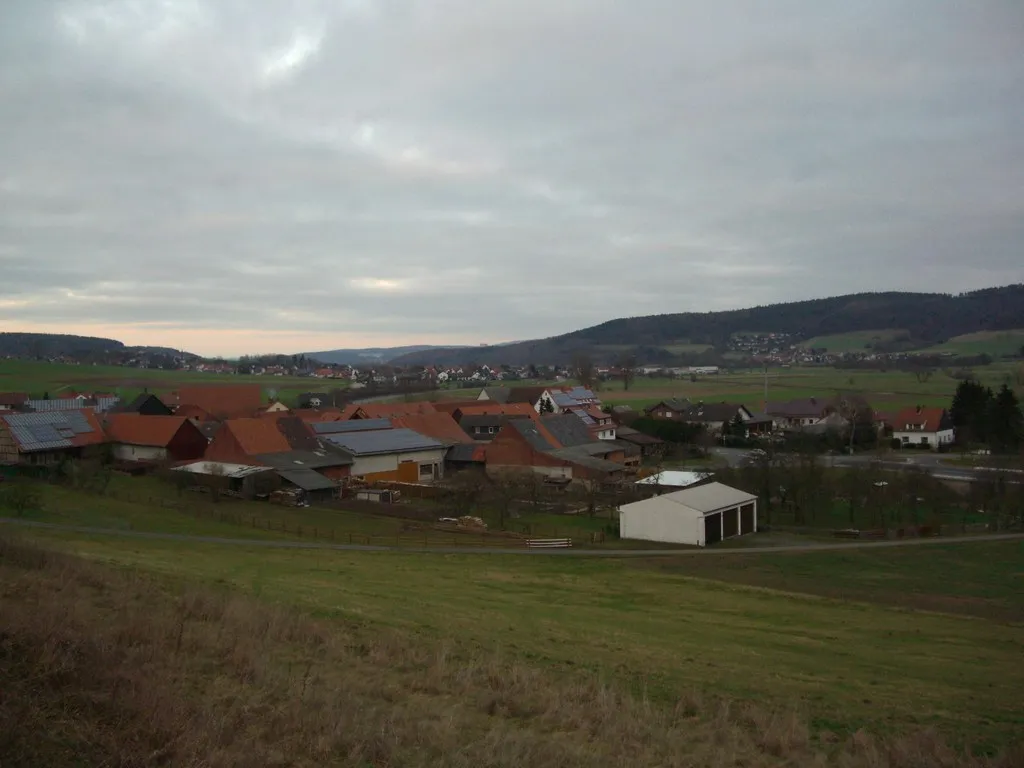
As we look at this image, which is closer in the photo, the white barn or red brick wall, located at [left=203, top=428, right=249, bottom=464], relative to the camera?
the white barn

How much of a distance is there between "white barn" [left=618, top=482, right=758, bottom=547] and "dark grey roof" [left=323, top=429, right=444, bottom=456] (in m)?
22.7

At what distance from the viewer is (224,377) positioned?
156m

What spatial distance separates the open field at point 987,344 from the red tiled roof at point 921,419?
9571 cm

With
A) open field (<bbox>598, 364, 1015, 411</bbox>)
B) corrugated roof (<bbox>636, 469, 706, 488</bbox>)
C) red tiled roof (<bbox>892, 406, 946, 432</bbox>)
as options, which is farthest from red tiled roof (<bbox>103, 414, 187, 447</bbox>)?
open field (<bbox>598, 364, 1015, 411</bbox>)

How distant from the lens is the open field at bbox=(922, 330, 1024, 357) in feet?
535

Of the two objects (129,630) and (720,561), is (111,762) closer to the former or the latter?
(129,630)

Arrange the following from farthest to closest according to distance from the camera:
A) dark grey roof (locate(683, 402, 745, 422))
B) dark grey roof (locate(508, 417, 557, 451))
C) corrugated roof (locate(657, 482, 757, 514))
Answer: dark grey roof (locate(683, 402, 745, 422)), dark grey roof (locate(508, 417, 557, 451)), corrugated roof (locate(657, 482, 757, 514))

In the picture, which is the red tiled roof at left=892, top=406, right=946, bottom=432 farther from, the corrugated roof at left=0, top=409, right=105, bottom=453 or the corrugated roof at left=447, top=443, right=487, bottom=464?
the corrugated roof at left=0, top=409, right=105, bottom=453

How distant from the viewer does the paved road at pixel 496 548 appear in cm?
2897

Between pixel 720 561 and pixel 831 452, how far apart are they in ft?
140

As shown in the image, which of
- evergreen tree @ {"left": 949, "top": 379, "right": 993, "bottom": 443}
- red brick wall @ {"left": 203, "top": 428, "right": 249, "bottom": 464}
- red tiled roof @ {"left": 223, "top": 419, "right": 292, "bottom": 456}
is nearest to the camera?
red brick wall @ {"left": 203, "top": 428, "right": 249, "bottom": 464}

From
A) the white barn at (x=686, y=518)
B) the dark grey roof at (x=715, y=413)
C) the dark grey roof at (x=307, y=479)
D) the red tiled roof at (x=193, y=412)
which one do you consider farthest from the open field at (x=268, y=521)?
the dark grey roof at (x=715, y=413)

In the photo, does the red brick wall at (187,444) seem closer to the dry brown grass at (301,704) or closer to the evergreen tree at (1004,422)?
the dry brown grass at (301,704)

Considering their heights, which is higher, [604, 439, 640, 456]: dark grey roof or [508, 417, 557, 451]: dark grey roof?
[508, 417, 557, 451]: dark grey roof
